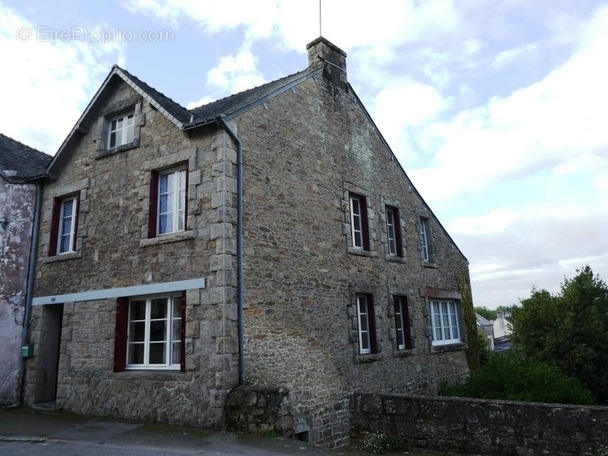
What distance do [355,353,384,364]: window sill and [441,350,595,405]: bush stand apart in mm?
1917

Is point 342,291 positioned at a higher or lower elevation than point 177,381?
higher

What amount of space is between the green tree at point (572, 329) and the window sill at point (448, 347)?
5.63 ft

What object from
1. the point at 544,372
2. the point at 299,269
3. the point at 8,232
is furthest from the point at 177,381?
the point at 544,372

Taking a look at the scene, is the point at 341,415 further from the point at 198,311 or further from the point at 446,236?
the point at 446,236

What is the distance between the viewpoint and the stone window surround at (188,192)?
825cm

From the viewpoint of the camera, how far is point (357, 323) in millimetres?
10562

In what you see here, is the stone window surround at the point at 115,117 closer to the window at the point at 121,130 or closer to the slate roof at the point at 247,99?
the window at the point at 121,130

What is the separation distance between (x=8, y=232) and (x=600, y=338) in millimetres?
15696

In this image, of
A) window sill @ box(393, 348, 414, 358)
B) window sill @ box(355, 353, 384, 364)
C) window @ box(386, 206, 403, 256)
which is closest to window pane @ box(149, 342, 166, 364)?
window sill @ box(355, 353, 384, 364)

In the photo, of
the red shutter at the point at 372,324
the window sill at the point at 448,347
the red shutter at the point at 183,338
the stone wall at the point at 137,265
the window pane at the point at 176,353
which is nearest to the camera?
the stone wall at the point at 137,265

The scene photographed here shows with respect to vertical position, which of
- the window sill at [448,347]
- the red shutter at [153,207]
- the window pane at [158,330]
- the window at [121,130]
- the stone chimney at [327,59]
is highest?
the stone chimney at [327,59]

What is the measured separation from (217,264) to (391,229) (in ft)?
21.7

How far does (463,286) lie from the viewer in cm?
1544

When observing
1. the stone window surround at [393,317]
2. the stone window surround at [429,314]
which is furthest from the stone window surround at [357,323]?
the stone window surround at [429,314]
